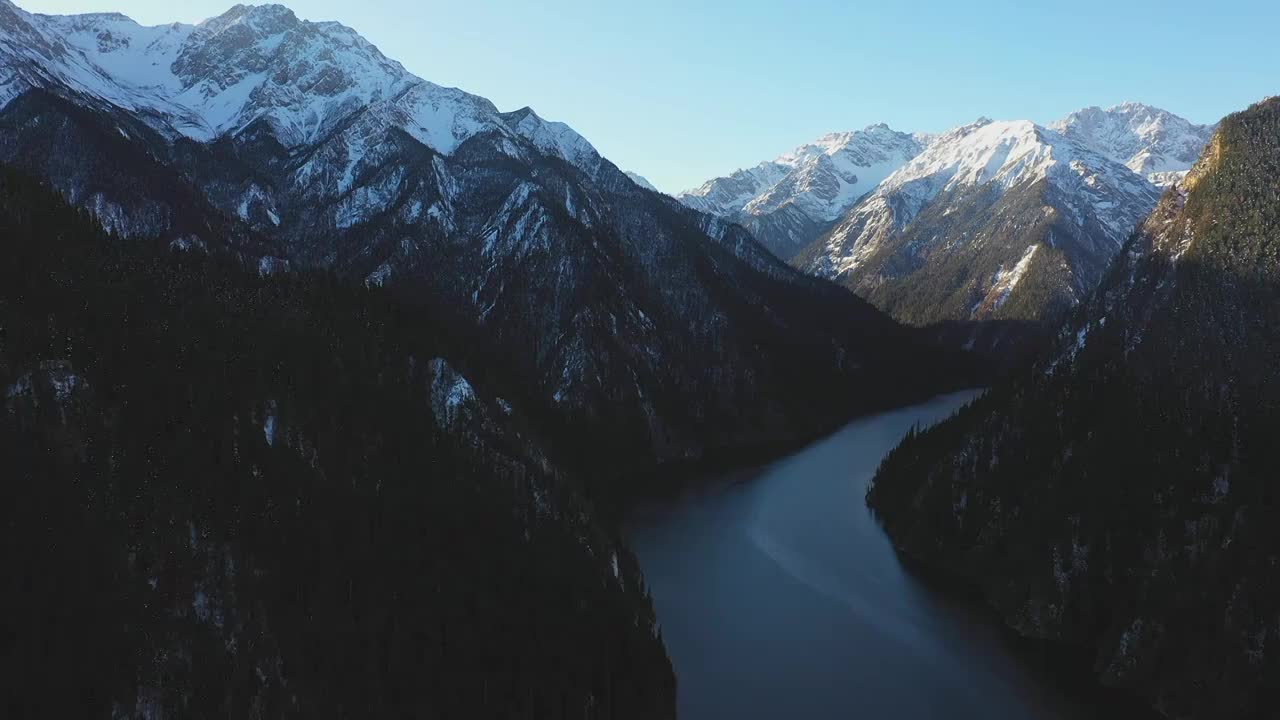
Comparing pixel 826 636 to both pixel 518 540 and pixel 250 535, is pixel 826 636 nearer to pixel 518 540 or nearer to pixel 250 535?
pixel 518 540

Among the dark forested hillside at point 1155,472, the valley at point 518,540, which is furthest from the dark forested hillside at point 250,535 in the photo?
the dark forested hillside at point 1155,472

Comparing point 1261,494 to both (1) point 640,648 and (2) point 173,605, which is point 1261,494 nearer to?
(1) point 640,648

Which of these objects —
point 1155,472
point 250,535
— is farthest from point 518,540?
point 1155,472

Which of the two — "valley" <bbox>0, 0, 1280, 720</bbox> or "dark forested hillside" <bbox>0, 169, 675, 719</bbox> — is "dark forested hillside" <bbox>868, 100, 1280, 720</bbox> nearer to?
"valley" <bbox>0, 0, 1280, 720</bbox>

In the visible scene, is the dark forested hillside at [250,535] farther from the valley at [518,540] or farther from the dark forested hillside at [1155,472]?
the dark forested hillside at [1155,472]

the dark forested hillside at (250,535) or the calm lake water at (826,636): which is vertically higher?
the dark forested hillside at (250,535)

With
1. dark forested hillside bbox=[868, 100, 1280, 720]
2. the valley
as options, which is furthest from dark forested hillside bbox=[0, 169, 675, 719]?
dark forested hillside bbox=[868, 100, 1280, 720]

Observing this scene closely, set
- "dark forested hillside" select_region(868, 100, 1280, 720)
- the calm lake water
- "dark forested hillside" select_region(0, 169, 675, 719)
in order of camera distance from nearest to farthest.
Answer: "dark forested hillside" select_region(0, 169, 675, 719)
"dark forested hillside" select_region(868, 100, 1280, 720)
the calm lake water
